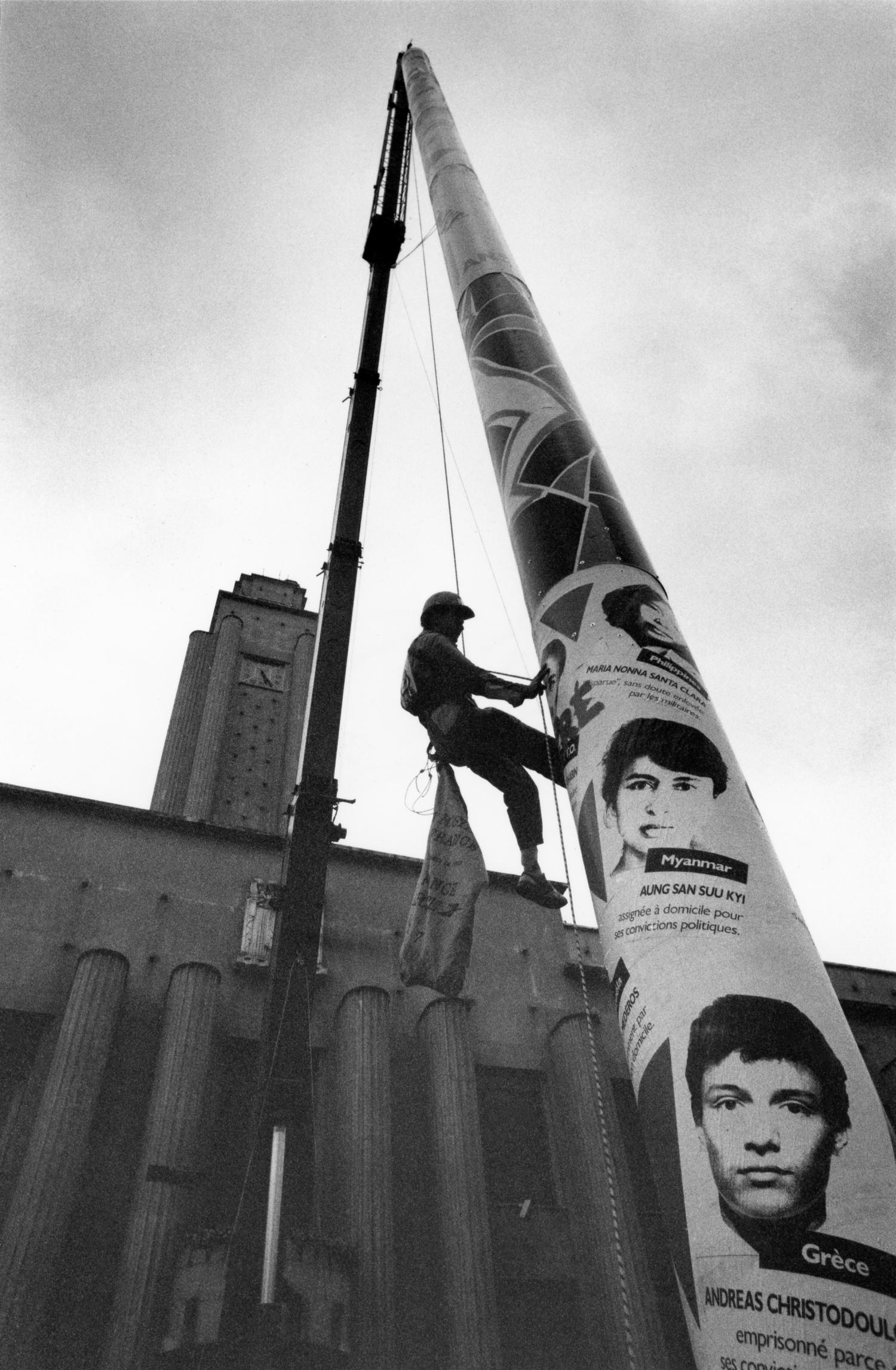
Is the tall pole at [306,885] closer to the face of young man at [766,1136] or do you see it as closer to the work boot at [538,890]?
the work boot at [538,890]

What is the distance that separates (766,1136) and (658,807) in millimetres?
1445

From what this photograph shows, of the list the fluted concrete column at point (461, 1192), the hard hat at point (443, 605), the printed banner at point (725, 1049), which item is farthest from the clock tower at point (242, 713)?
the printed banner at point (725, 1049)

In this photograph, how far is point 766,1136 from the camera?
3271mm

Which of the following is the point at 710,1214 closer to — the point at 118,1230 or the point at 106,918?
the point at 118,1230

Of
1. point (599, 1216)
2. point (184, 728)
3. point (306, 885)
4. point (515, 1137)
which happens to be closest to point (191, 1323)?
point (306, 885)

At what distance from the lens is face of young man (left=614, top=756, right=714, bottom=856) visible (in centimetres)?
418

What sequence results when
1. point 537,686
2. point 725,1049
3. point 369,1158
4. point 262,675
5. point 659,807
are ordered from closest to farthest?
1. point 725,1049
2. point 659,807
3. point 537,686
4. point 369,1158
5. point 262,675

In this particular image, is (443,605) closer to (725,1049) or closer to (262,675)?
(725,1049)

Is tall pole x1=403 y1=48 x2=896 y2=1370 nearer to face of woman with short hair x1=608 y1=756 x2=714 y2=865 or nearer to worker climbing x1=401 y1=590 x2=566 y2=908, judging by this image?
face of woman with short hair x1=608 y1=756 x2=714 y2=865

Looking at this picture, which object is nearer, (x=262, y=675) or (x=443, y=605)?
(x=443, y=605)

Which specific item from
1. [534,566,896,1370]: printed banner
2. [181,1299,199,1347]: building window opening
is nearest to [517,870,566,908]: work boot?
[534,566,896,1370]: printed banner

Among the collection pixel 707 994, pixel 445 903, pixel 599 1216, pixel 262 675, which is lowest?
pixel 707 994

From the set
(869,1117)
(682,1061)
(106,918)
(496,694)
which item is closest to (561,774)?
(496,694)

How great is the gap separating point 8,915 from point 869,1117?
1224 centimetres
